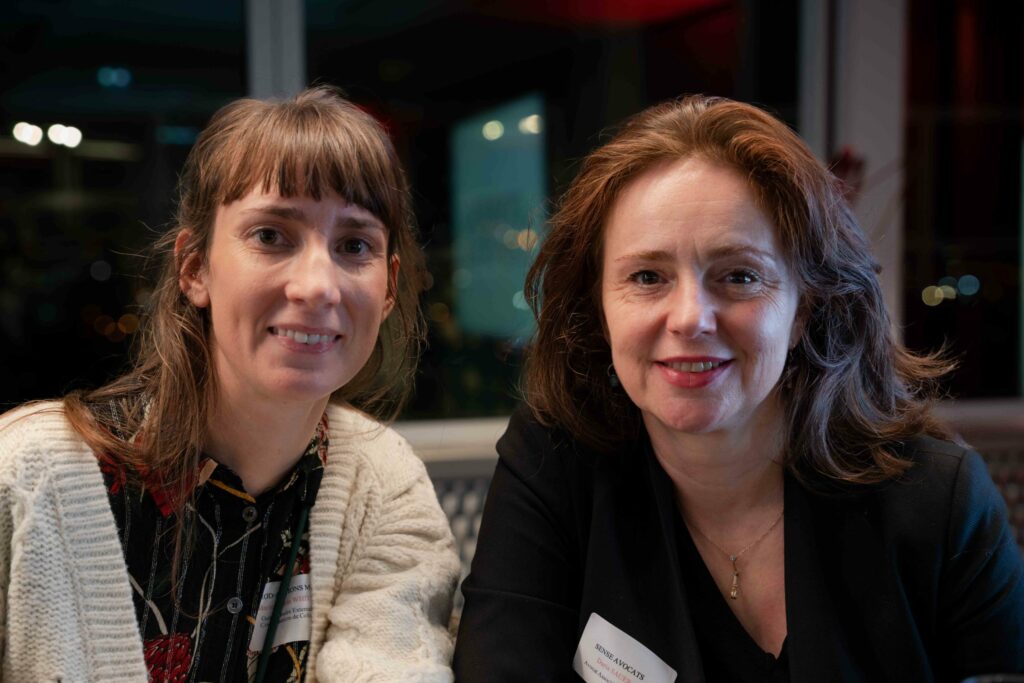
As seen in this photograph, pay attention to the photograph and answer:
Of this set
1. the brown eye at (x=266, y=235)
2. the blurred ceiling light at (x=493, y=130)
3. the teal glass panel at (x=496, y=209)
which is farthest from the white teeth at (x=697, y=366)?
the blurred ceiling light at (x=493, y=130)

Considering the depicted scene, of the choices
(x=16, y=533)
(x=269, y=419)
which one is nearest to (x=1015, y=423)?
(x=269, y=419)

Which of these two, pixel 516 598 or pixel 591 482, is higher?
pixel 591 482

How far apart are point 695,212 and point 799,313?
0.24 meters

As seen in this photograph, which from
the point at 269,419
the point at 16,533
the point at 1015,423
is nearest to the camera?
the point at 16,533

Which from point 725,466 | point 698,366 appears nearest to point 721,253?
point 698,366

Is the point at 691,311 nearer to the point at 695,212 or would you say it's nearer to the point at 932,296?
the point at 695,212

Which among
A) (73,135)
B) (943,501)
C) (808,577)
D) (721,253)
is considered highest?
(73,135)

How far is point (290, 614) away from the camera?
55.7 inches

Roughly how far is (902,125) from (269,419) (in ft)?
9.19

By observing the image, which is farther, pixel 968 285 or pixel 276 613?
pixel 968 285

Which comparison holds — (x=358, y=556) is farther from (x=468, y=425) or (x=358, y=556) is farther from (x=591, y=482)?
(x=468, y=425)

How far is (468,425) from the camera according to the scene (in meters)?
3.39

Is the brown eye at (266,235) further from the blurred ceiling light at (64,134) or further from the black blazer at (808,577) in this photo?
the blurred ceiling light at (64,134)

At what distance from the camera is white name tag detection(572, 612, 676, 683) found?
141 cm
